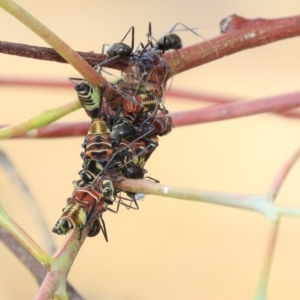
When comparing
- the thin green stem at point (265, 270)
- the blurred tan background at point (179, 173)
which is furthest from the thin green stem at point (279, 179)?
the blurred tan background at point (179, 173)

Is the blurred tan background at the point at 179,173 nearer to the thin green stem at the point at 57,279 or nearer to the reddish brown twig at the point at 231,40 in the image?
the reddish brown twig at the point at 231,40

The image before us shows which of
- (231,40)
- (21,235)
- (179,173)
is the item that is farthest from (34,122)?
(179,173)

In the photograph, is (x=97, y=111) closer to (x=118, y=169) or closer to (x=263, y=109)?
(x=118, y=169)

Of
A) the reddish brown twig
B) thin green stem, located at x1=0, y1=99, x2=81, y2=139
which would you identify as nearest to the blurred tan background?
the reddish brown twig

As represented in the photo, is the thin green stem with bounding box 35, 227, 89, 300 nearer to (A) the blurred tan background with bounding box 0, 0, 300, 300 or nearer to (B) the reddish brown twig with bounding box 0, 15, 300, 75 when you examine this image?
(B) the reddish brown twig with bounding box 0, 15, 300, 75

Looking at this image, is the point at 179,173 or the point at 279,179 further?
the point at 179,173

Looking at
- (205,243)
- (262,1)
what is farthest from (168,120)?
(262,1)

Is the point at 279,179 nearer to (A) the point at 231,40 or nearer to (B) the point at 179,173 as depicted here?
(A) the point at 231,40

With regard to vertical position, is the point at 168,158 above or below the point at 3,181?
above
